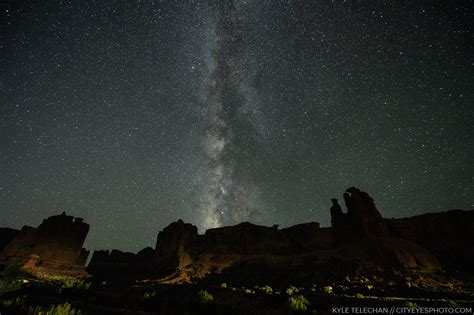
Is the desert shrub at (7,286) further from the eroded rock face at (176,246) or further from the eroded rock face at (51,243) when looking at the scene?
the eroded rock face at (51,243)

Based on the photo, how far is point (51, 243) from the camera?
44906mm

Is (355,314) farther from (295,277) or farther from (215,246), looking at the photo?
(215,246)

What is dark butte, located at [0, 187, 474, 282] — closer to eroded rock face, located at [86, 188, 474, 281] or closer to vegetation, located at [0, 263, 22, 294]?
eroded rock face, located at [86, 188, 474, 281]

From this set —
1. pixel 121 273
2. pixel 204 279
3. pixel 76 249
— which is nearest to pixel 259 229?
pixel 204 279

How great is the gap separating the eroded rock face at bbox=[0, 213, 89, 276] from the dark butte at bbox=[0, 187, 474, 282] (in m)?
0.15

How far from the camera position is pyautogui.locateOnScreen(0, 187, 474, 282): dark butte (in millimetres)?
33625

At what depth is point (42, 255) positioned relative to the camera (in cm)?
4278

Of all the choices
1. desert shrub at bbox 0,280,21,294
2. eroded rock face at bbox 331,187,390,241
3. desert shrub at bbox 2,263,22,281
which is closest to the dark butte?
eroded rock face at bbox 331,187,390,241

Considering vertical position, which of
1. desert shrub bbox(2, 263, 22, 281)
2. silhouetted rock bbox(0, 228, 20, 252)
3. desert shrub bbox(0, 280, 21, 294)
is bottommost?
desert shrub bbox(0, 280, 21, 294)

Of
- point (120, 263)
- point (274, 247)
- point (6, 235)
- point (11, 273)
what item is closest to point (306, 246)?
point (274, 247)

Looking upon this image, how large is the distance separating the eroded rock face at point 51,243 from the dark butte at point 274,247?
0.15 meters

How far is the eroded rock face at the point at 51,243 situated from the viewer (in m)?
41.9

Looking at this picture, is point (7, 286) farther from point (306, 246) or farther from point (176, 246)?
point (306, 246)

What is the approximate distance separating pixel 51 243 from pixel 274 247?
45.3 meters
